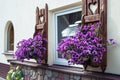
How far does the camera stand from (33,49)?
5.96m

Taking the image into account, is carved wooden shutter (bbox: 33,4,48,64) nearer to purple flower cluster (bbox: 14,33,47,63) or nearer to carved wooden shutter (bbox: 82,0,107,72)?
purple flower cluster (bbox: 14,33,47,63)

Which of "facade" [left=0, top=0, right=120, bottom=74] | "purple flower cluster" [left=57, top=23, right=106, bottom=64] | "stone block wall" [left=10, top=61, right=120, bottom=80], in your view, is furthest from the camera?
"stone block wall" [left=10, top=61, right=120, bottom=80]

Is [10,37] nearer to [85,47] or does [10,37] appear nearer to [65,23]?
[65,23]

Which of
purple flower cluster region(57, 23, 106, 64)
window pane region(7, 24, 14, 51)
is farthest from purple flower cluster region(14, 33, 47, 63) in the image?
window pane region(7, 24, 14, 51)

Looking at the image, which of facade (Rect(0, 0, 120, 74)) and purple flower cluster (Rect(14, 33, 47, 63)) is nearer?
facade (Rect(0, 0, 120, 74))

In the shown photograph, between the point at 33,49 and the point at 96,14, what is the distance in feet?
6.94

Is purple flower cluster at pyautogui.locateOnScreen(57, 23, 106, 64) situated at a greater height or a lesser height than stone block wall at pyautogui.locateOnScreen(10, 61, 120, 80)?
greater

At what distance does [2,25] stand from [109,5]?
6704 mm

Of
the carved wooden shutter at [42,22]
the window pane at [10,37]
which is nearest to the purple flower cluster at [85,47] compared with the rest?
the carved wooden shutter at [42,22]

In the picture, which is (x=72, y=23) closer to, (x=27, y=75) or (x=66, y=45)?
(x=66, y=45)

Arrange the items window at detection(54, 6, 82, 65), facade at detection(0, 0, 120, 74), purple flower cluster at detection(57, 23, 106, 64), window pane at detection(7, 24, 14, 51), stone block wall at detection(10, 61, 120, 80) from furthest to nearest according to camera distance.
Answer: window pane at detection(7, 24, 14, 51)
window at detection(54, 6, 82, 65)
stone block wall at detection(10, 61, 120, 80)
facade at detection(0, 0, 120, 74)
purple flower cluster at detection(57, 23, 106, 64)

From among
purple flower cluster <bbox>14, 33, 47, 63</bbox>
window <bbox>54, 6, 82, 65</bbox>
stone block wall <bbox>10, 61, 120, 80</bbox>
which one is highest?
window <bbox>54, 6, 82, 65</bbox>

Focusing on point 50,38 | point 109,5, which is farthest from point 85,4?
point 50,38

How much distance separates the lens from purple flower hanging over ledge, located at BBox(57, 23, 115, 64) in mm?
4047
